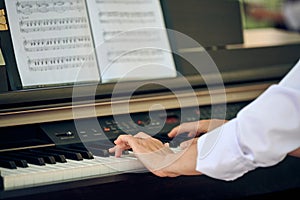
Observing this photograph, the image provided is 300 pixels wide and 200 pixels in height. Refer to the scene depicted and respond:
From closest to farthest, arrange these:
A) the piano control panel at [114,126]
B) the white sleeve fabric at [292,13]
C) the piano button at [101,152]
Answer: the piano button at [101,152], the piano control panel at [114,126], the white sleeve fabric at [292,13]

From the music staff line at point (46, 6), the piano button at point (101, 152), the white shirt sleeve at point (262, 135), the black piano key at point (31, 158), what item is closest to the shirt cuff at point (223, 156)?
the white shirt sleeve at point (262, 135)

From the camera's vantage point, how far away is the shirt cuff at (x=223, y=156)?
1.37 m

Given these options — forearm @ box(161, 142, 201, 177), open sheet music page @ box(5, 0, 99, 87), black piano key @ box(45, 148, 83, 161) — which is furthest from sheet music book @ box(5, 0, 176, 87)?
forearm @ box(161, 142, 201, 177)

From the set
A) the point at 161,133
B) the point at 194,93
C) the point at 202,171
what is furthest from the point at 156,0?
the point at 202,171

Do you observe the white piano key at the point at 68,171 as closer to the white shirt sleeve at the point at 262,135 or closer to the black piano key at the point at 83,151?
the black piano key at the point at 83,151

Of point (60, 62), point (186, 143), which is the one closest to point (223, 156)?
point (186, 143)

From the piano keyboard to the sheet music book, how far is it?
28 centimetres

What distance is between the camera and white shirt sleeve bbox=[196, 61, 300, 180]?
53.1 inches

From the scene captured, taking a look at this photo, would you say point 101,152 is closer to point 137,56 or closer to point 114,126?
point 114,126

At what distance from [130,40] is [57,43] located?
0.72ft

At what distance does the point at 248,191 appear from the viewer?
74.8 inches

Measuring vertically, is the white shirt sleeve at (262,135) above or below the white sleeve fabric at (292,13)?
above

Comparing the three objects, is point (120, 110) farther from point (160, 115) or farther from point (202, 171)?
point (202, 171)

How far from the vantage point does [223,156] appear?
1.38m
